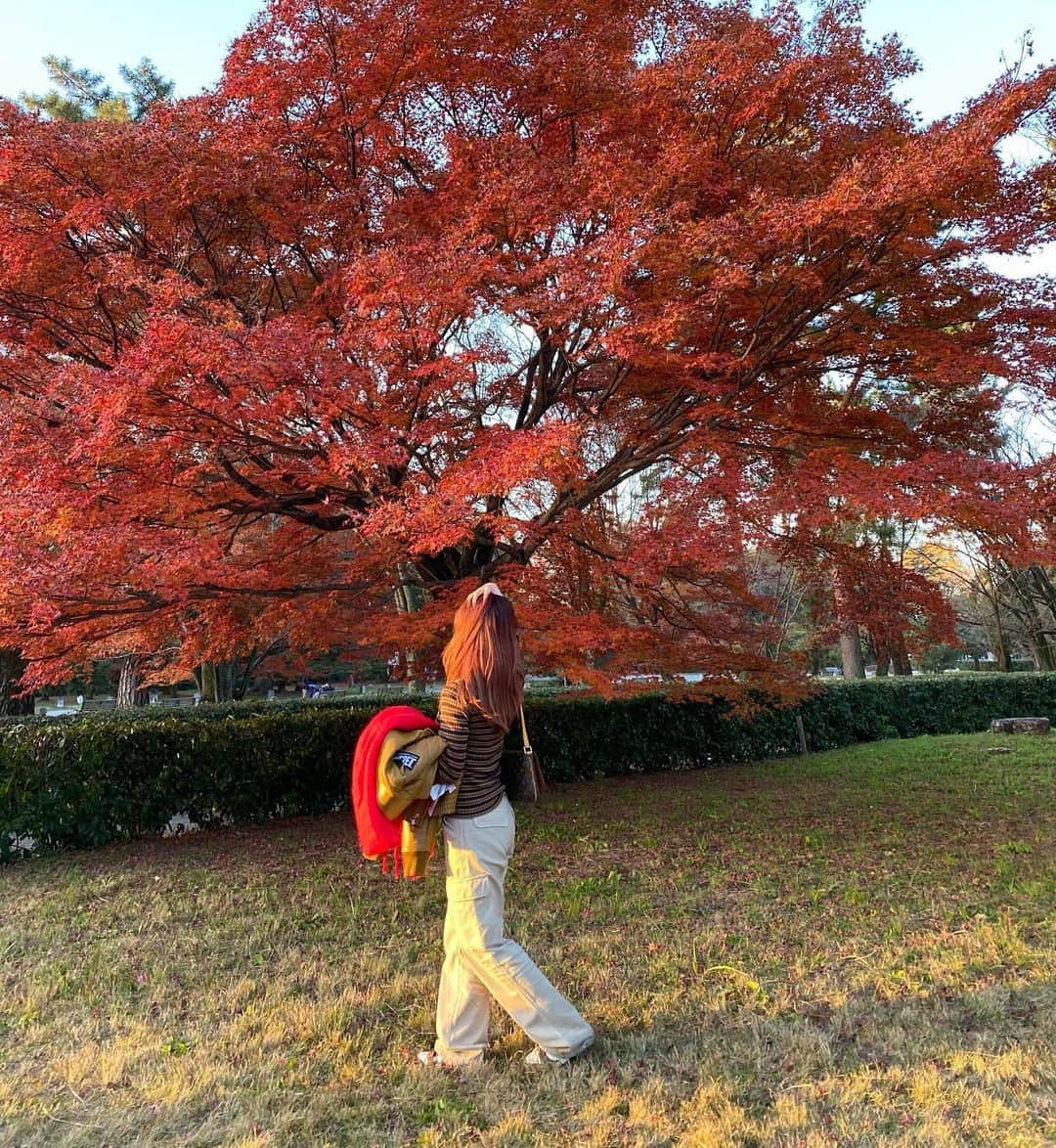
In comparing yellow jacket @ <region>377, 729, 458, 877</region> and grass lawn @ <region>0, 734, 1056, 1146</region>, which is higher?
yellow jacket @ <region>377, 729, 458, 877</region>

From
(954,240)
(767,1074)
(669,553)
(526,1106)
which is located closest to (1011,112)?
(954,240)

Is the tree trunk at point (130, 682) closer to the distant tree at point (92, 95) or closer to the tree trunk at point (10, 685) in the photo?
the tree trunk at point (10, 685)

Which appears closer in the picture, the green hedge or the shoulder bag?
the shoulder bag

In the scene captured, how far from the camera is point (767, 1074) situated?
265 cm

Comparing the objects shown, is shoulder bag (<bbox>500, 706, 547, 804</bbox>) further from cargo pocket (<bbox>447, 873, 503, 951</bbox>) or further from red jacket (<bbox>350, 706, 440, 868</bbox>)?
red jacket (<bbox>350, 706, 440, 868</bbox>)

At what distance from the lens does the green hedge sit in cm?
610

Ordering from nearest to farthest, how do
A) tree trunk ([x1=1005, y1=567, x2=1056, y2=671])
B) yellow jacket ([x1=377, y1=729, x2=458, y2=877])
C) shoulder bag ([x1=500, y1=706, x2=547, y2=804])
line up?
yellow jacket ([x1=377, y1=729, x2=458, y2=877]) → shoulder bag ([x1=500, y1=706, x2=547, y2=804]) → tree trunk ([x1=1005, y1=567, x2=1056, y2=671])

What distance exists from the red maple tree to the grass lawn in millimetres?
1748

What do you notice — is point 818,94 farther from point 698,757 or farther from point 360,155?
point 698,757

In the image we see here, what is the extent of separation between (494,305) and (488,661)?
327 cm

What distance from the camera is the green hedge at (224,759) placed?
240 inches

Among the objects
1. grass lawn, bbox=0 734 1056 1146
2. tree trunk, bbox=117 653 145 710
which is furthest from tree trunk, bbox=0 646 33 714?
grass lawn, bbox=0 734 1056 1146

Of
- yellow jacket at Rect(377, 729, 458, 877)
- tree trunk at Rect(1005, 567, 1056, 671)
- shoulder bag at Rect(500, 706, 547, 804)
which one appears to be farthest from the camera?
tree trunk at Rect(1005, 567, 1056, 671)

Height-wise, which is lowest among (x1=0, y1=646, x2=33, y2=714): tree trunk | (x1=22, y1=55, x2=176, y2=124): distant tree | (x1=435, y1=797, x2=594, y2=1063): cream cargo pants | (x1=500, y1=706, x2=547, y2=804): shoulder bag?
(x1=435, y1=797, x2=594, y2=1063): cream cargo pants
